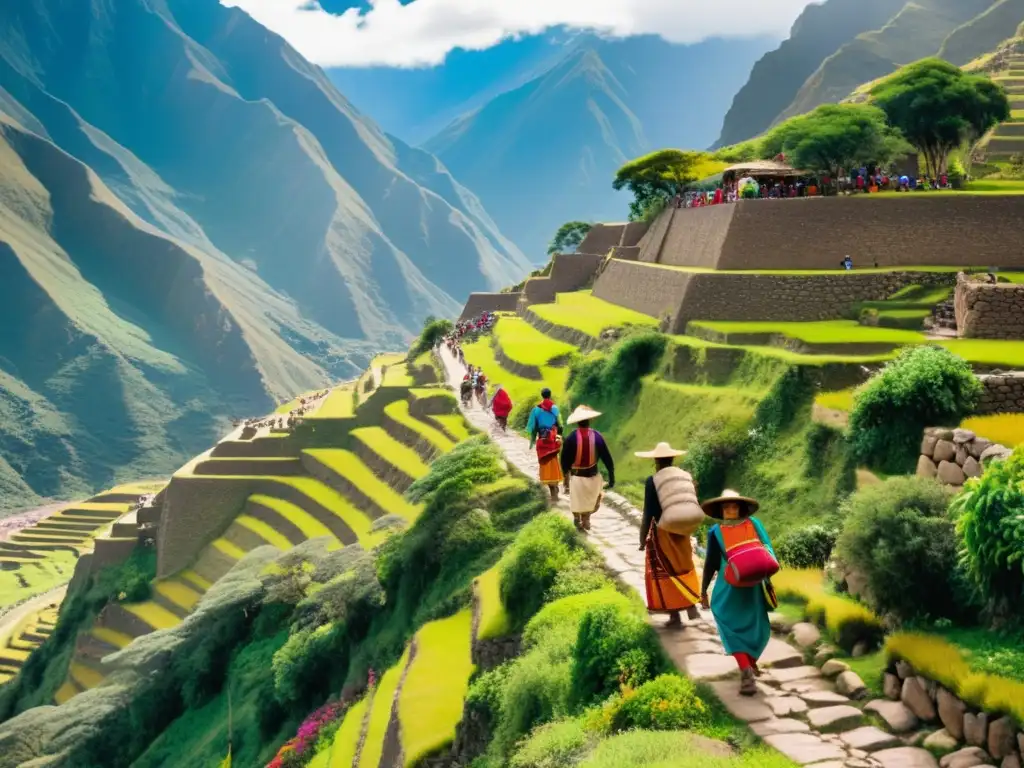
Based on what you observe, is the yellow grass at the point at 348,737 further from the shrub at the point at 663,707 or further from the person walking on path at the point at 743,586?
the person walking on path at the point at 743,586

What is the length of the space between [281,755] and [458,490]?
5203 mm

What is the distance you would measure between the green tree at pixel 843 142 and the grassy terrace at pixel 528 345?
919cm

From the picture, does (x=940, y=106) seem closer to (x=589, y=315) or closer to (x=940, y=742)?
(x=589, y=315)

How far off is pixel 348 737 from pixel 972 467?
9147mm

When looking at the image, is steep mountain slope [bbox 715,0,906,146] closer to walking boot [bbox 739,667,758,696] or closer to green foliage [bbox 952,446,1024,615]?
green foliage [bbox 952,446,1024,615]

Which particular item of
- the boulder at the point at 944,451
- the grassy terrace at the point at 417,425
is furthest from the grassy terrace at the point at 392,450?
the boulder at the point at 944,451

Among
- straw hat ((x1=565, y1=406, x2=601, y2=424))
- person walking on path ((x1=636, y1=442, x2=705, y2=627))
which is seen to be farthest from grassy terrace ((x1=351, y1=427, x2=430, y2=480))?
person walking on path ((x1=636, y1=442, x2=705, y2=627))

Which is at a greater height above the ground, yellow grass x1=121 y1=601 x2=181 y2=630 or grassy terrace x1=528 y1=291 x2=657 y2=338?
→ grassy terrace x1=528 y1=291 x2=657 y2=338

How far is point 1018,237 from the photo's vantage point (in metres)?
22.9

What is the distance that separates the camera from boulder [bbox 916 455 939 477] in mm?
10531

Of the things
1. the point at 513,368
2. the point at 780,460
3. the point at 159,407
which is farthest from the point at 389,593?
the point at 159,407

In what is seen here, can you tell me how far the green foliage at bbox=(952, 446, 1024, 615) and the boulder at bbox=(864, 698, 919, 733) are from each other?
3.83ft

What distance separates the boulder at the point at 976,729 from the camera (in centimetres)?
601

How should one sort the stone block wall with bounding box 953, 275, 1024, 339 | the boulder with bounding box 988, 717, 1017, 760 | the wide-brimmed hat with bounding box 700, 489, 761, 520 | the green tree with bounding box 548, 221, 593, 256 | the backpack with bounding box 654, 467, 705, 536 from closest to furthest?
the boulder with bounding box 988, 717, 1017, 760 → the wide-brimmed hat with bounding box 700, 489, 761, 520 → the backpack with bounding box 654, 467, 705, 536 → the stone block wall with bounding box 953, 275, 1024, 339 → the green tree with bounding box 548, 221, 593, 256
